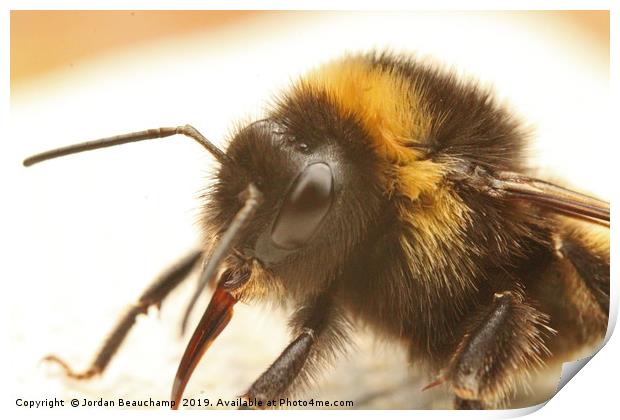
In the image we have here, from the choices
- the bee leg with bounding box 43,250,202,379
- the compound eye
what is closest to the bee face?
the compound eye

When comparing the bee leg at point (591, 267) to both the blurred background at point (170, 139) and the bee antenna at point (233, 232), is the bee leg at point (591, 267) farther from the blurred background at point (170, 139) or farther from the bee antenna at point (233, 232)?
the bee antenna at point (233, 232)

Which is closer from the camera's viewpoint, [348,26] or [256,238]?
[256,238]

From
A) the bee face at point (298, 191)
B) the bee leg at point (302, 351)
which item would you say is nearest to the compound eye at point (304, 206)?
the bee face at point (298, 191)

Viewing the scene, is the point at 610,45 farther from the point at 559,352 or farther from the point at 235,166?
the point at 235,166

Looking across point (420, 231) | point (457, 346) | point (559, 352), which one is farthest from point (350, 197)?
point (559, 352)

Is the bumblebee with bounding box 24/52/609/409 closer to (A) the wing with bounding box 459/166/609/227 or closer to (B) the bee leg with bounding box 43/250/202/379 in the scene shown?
(A) the wing with bounding box 459/166/609/227

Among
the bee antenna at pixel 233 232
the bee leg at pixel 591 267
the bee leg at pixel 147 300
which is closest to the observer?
the bee antenna at pixel 233 232

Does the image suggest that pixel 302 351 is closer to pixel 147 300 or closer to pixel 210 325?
pixel 210 325
